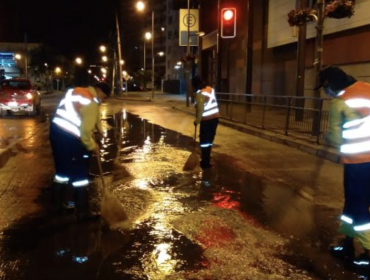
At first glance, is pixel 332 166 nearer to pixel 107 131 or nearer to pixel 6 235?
pixel 6 235

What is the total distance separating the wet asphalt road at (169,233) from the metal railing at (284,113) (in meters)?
3.64

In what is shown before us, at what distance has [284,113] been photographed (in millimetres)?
14625

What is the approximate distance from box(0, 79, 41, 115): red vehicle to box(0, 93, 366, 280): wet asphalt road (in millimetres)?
13268

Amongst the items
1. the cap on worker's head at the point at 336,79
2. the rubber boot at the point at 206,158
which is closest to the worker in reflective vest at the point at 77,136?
the cap on worker's head at the point at 336,79

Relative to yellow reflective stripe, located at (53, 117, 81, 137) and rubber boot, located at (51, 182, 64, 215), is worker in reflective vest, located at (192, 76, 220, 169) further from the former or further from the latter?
yellow reflective stripe, located at (53, 117, 81, 137)

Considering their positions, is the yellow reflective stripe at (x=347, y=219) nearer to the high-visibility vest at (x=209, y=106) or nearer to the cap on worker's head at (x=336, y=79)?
the cap on worker's head at (x=336, y=79)

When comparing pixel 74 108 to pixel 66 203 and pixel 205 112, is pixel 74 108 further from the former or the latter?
pixel 205 112

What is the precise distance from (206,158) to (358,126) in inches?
210

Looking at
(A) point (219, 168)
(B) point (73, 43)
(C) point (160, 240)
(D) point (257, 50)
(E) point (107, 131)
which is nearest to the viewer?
(C) point (160, 240)

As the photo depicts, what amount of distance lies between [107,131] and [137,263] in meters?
12.3

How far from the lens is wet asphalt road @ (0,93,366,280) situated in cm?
461

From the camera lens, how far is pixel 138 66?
110 meters

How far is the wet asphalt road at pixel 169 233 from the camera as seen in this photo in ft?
15.1

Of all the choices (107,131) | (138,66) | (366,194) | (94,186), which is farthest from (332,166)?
(138,66)
